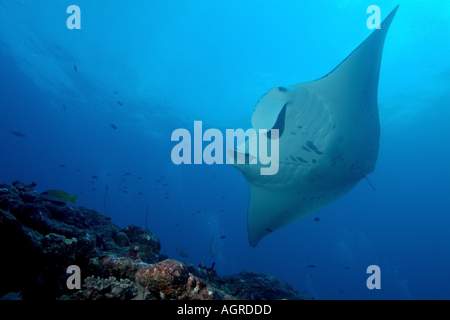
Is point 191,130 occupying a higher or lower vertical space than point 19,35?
lower

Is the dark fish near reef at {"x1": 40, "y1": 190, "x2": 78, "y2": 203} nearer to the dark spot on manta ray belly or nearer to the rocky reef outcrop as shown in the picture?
the rocky reef outcrop

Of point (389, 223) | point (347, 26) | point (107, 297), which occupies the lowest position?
point (107, 297)

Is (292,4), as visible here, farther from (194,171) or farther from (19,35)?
(194,171)

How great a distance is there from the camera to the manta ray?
137 inches

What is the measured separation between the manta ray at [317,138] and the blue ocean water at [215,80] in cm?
678

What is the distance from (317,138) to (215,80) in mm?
18189

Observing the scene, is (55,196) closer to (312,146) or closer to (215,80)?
(312,146)

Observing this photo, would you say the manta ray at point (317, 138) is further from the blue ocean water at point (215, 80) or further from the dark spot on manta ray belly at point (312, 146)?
the blue ocean water at point (215, 80)

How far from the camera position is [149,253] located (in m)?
4.38

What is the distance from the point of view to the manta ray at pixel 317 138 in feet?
11.5

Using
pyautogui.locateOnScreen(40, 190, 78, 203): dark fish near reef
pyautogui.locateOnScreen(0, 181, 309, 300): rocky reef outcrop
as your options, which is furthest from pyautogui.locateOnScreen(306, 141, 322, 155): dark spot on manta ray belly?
pyautogui.locateOnScreen(40, 190, 78, 203): dark fish near reef

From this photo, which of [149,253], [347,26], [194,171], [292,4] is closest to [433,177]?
[347,26]

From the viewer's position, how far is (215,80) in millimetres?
20422

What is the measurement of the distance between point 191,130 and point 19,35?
1904cm
